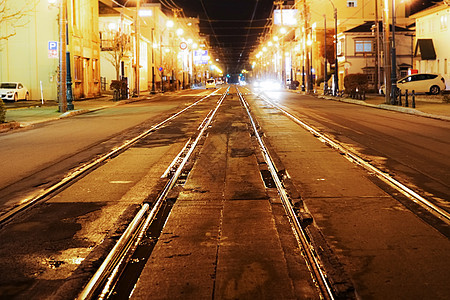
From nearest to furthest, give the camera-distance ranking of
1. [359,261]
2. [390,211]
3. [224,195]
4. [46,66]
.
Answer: [359,261] → [390,211] → [224,195] → [46,66]


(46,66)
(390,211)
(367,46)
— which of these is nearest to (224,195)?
(390,211)

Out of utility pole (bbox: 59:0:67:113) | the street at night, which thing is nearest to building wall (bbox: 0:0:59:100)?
utility pole (bbox: 59:0:67:113)

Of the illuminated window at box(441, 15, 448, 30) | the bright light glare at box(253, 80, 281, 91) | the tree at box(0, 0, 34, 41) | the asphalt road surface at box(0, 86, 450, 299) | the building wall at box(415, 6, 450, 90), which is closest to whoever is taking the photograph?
the asphalt road surface at box(0, 86, 450, 299)

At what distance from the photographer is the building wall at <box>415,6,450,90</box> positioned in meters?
52.2

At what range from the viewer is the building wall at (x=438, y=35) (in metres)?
52.2

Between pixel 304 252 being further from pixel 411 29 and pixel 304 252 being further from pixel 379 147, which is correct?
pixel 411 29

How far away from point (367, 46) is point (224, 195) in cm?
6684

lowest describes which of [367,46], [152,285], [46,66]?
[152,285]

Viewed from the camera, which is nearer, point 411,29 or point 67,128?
point 67,128

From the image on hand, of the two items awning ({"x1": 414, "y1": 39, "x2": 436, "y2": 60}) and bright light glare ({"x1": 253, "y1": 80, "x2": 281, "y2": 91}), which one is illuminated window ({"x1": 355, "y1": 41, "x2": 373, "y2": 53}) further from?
bright light glare ({"x1": 253, "y1": 80, "x2": 281, "y2": 91})

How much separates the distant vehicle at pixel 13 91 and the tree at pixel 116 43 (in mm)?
15369

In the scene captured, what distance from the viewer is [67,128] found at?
22.0 metres

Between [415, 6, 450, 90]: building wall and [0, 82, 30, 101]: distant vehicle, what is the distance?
35.9 m

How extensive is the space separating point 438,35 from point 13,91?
38.8 metres
